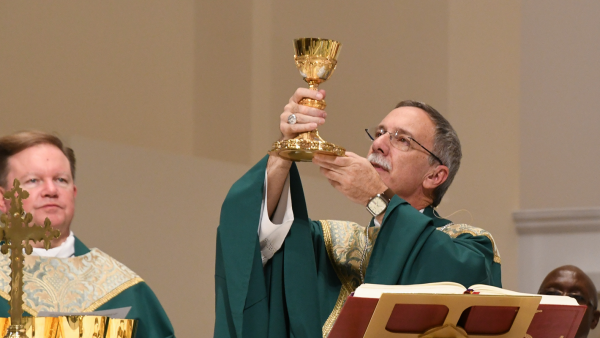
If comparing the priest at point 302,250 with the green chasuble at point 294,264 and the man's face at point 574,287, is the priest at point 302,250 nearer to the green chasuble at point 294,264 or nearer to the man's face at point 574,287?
the green chasuble at point 294,264

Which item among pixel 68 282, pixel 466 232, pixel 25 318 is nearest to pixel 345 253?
pixel 466 232

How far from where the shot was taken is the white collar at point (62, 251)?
4062 mm

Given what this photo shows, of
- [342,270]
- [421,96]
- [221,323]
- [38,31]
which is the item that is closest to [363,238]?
[342,270]

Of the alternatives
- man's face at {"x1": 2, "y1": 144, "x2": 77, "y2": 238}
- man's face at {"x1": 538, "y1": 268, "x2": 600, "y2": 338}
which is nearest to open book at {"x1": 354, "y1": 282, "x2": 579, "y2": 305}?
man's face at {"x1": 2, "y1": 144, "x2": 77, "y2": 238}

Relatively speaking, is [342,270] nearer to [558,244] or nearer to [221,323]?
[221,323]

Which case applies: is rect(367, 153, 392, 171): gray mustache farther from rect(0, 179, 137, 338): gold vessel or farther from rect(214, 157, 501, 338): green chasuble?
rect(0, 179, 137, 338): gold vessel

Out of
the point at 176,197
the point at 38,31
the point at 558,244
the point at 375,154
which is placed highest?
the point at 38,31

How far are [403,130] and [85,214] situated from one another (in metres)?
2.56

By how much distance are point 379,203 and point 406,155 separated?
0.54m

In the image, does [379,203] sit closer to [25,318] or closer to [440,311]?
[440,311]

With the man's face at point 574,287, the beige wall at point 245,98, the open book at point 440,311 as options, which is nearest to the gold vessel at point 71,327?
the open book at point 440,311

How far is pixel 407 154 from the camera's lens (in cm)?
377

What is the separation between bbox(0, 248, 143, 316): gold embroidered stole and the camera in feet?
12.5

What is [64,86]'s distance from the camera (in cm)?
555
